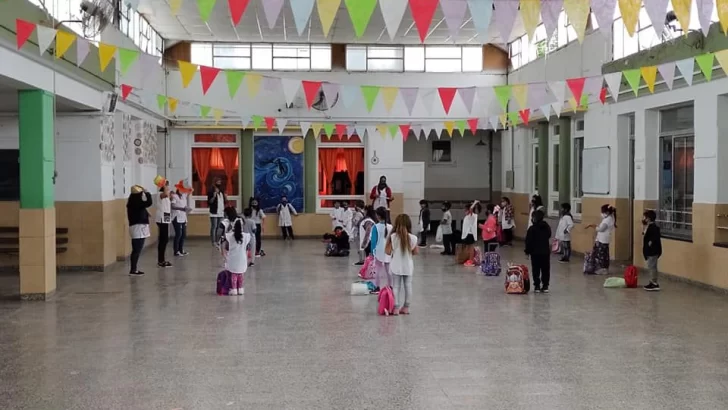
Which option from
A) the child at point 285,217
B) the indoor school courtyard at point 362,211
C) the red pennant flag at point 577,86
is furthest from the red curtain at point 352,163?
the red pennant flag at point 577,86

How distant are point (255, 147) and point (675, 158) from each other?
13.1 metres

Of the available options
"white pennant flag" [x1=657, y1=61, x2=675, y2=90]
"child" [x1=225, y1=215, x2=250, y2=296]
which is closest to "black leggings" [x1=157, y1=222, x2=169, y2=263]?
"child" [x1=225, y1=215, x2=250, y2=296]

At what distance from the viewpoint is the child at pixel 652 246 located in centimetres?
1258

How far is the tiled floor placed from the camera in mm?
6562

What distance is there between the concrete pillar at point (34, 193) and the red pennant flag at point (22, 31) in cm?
Answer: 144

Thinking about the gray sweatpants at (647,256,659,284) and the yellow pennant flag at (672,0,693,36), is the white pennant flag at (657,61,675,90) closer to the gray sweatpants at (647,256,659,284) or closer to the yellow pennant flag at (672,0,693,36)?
the gray sweatpants at (647,256,659,284)

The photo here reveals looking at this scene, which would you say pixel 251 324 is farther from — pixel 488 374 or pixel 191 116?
pixel 191 116

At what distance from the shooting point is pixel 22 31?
10055 mm

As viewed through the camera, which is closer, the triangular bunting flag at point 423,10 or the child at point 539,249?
the triangular bunting flag at point 423,10

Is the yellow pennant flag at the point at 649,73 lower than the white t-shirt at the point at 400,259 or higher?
higher

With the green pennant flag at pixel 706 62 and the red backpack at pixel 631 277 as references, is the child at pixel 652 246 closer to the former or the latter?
the red backpack at pixel 631 277

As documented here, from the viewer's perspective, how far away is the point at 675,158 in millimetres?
14852

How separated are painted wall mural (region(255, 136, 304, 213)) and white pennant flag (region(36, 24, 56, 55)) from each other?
45.8 ft

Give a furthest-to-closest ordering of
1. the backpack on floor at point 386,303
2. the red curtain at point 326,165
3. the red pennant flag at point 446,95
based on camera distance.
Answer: the red curtain at point 326,165, the red pennant flag at point 446,95, the backpack on floor at point 386,303
